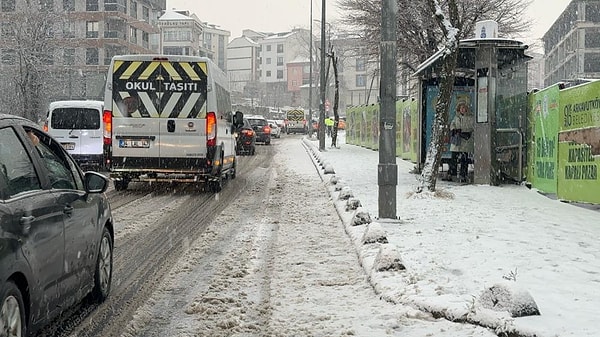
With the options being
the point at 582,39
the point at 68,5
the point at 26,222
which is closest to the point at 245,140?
the point at 26,222

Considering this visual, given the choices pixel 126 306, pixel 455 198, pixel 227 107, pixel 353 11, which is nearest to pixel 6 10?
pixel 353 11

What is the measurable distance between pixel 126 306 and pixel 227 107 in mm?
11245

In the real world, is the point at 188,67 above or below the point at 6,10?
below

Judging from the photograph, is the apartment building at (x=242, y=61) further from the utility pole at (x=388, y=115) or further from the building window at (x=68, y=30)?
the utility pole at (x=388, y=115)

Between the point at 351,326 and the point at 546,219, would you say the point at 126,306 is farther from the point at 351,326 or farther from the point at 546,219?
the point at 546,219

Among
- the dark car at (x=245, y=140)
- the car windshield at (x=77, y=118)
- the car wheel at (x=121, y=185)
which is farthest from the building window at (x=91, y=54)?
the car wheel at (x=121, y=185)

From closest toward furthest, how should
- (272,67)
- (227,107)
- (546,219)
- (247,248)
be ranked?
1. (247,248)
2. (546,219)
3. (227,107)
4. (272,67)

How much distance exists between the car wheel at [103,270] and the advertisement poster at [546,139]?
9220 mm

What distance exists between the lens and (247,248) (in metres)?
8.46

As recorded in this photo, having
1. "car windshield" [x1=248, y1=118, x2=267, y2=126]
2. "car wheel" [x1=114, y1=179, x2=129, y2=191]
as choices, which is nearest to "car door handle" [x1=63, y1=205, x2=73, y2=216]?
"car wheel" [x1=114, y1=179, x2=129, y2=191]

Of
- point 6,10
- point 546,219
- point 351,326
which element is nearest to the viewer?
point 351,326

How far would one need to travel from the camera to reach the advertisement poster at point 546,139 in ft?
42.9

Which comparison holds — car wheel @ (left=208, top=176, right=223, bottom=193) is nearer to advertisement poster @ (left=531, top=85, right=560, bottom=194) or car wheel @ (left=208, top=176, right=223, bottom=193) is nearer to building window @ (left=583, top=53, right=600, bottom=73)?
advertisement poster @ (left=531, top=85, right=560, bottom=194)

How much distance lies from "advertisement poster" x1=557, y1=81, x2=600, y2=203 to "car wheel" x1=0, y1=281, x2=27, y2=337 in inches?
375
